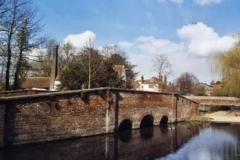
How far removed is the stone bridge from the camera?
1688cm

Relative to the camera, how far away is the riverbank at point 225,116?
36281 millimetres

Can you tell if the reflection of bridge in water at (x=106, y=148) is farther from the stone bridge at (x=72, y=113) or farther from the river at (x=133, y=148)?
the stone bridge at (x=72, y=113)

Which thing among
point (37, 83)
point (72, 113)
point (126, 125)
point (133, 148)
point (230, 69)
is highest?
point (230, 69)

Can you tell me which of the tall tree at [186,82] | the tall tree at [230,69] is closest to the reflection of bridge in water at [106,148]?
the tall tree at [230,69]

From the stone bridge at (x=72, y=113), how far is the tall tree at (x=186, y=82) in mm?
53092

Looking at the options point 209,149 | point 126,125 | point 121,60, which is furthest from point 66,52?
point 209,149

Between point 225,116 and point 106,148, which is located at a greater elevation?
point 225,116

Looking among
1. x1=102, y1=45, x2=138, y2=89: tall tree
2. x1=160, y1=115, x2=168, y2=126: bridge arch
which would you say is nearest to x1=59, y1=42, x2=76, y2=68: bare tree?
x1=102, y1=45, x2=138, y2=89: tall tree

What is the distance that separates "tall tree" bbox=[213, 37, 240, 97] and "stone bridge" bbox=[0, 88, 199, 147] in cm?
1154

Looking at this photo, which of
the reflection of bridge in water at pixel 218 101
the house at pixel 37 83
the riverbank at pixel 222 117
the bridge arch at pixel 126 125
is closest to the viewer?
the bridge arch at pixel 126 125

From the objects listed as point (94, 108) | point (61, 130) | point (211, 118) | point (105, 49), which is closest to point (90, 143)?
point (61, 130)

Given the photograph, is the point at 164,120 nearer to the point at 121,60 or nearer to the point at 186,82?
the point at 121,60

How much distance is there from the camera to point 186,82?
85.6m

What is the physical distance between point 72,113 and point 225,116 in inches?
932
